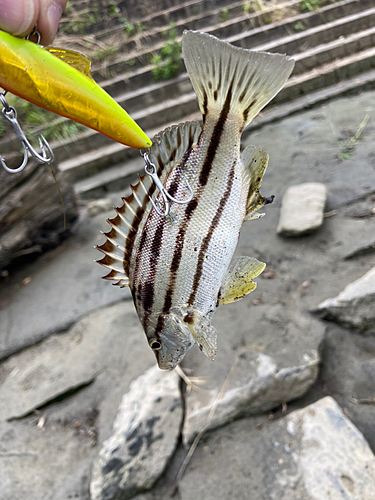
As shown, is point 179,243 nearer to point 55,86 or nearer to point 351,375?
point 55,86

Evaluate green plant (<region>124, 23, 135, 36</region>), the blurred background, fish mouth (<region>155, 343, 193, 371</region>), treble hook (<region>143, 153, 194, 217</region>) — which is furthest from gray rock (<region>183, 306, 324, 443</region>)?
green plant (<region>124, 23, 135, 36</region>)

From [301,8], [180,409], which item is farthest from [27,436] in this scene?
[301,8]

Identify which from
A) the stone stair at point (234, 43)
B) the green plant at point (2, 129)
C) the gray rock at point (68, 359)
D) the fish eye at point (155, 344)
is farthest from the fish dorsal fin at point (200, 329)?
the green plant at point (2, 129)

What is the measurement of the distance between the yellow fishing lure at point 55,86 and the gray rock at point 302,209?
2.46 metres

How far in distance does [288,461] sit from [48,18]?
7.22 ft

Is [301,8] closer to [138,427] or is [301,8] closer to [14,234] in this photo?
[14,234]

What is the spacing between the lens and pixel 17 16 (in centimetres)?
78

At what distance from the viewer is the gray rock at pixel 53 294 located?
296 cm

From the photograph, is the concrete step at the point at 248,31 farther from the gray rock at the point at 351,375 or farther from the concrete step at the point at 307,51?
the gray rock at the point at 351,375

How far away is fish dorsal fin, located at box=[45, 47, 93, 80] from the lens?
2.40ft

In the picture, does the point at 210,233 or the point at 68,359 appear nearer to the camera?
the point at 210,233

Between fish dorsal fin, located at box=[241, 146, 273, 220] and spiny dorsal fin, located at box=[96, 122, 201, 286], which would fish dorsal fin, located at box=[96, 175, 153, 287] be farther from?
fish dorsal fin, located at box=[241, 146, 273, 220]

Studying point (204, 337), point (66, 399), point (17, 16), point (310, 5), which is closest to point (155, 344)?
point (204, 337)

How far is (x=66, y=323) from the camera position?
2.97m
